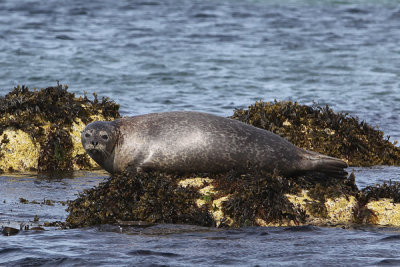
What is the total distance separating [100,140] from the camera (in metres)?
6.96

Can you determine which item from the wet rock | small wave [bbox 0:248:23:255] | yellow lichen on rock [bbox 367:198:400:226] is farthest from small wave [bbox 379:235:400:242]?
the wet rock

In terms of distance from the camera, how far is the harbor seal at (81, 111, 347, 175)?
680 centimetres

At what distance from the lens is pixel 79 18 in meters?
28.0

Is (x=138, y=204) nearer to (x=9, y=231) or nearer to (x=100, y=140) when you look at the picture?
(x=100, y=140)

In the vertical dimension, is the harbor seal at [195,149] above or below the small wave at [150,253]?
above

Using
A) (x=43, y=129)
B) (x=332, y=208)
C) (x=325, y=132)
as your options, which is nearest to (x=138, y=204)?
(x=332, y=208)

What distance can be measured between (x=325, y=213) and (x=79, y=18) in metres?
23.2

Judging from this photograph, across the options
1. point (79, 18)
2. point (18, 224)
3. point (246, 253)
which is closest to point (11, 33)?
point (79, 18)

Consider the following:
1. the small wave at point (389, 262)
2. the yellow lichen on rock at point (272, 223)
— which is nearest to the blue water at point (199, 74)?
the small wave at point (389, 262)

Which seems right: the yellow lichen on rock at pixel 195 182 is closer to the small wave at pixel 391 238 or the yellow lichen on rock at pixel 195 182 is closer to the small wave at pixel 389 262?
the small wave at pixel 391 238

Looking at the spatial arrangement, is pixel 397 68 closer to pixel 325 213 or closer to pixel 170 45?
pixel 170 45

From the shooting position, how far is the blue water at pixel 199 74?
5.46m

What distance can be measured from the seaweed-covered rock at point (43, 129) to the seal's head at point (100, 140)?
212cm

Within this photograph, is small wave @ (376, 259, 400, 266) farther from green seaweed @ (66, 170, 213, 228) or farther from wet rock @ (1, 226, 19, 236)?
wet rock @ (1, 226, 19, 236)
